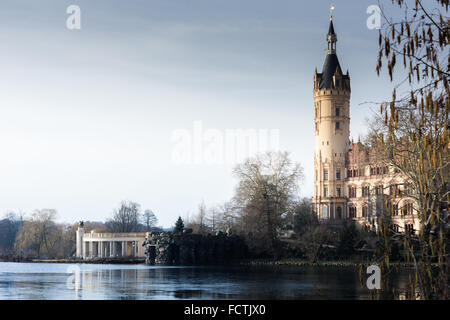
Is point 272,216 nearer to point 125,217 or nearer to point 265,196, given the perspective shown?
point 265,196

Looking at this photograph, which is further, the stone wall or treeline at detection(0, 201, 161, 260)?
treeline at detection(0, 201, 161, 260)

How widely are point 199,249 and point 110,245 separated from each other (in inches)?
1065

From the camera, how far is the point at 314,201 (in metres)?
88.6

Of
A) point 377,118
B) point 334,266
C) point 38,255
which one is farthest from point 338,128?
point 377,118

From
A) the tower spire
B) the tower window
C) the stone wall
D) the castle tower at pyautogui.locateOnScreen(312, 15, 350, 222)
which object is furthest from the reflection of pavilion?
the tower spire

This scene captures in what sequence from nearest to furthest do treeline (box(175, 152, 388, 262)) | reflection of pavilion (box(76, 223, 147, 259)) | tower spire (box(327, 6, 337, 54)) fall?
1. treeline (box(175, 152, 388, 262))
2. reflection of pavilion (box(76, 223, 147, 259))
3. tower spire (box(327, 6, 337, 54))

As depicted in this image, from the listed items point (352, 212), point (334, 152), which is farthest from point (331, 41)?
point (352, 212)

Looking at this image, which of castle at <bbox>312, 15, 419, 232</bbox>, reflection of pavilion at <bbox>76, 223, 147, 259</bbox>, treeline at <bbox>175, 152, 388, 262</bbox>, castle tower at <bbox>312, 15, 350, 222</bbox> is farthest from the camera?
castle tower at <bbox>312, 15, 350, 222</bbox>

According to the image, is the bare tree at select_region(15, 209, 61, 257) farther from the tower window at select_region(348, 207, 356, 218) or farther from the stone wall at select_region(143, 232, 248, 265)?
the tower window at select_region(348, 207, 356, 218)

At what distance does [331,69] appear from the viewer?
3536 inches

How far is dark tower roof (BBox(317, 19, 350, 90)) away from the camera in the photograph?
89.0 m

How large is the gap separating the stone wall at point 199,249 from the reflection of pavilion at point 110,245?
18.1m
